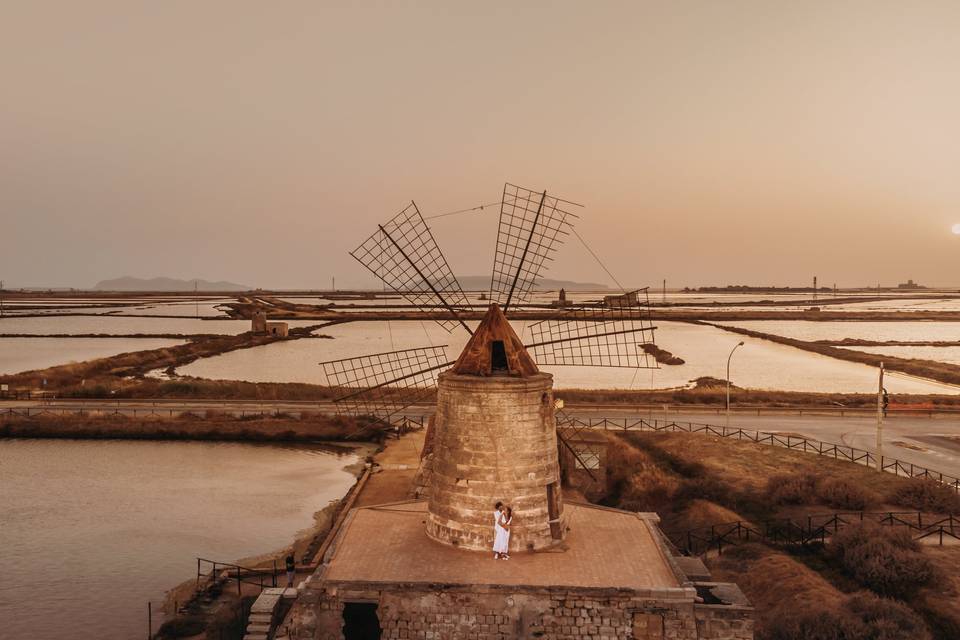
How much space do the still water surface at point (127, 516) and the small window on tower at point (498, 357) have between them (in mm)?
8021

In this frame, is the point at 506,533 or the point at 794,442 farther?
the point at 794,442

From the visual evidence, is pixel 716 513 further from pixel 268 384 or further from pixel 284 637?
pixel 268 384

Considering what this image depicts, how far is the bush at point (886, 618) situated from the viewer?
1016 cm

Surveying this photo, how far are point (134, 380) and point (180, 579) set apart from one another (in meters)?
28.6

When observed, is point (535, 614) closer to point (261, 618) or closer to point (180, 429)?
point (261, 618)

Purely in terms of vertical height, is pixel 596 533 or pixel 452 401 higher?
pixel 452 401

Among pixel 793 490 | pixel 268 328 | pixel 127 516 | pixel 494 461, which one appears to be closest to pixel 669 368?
pixel 793 490

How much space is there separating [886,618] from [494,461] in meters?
6.35

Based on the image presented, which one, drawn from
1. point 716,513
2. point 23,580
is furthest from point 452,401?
point 23,580

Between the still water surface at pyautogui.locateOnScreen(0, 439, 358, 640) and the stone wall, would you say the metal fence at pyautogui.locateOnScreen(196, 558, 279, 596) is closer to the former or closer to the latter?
the still water surface at pyautogui.locateOnScreen(0, 439, 358, 640)

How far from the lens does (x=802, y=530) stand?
50.5 feet

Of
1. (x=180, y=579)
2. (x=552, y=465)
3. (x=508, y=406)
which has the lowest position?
(x=180, y=579)

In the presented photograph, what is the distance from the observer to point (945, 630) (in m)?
11.1

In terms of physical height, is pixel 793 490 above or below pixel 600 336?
below
